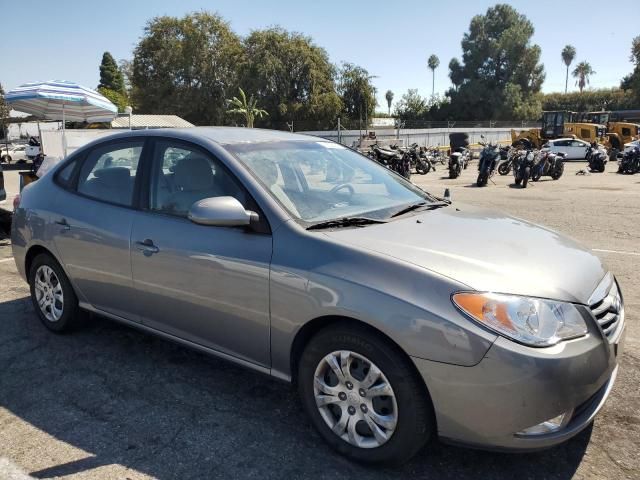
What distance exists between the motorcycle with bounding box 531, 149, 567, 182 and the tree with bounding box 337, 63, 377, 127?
41444 millimetres

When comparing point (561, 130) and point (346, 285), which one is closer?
point (346, 285)

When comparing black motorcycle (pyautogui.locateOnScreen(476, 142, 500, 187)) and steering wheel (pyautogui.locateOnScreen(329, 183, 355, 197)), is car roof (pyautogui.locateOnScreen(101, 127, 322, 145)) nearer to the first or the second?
steering wheel (pyautogui.locateOnScreen(329, 183, 355, 197))

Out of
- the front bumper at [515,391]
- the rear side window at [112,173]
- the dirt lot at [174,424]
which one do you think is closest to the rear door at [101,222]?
the rear side window at [112,173]

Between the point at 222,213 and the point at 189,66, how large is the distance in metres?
60.4

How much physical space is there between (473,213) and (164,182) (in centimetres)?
200

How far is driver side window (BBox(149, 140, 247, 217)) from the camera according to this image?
3141 mm

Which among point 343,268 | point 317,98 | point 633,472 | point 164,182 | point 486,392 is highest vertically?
point 317,98

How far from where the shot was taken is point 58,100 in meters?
10.5

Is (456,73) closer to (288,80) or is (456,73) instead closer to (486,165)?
(288,80)

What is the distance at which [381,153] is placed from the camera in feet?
61.2

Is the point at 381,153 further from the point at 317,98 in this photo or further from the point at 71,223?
the point at 317,98

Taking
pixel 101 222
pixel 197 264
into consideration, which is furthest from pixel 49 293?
pixel 197 264

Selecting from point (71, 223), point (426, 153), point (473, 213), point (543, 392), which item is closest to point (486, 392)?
point (543, 392)

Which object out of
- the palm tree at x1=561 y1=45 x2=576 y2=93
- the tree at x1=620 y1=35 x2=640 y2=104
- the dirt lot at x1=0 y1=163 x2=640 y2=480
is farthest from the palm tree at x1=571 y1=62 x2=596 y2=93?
the dirt lot at x1=0 y1=163 x2=640 y2=480
